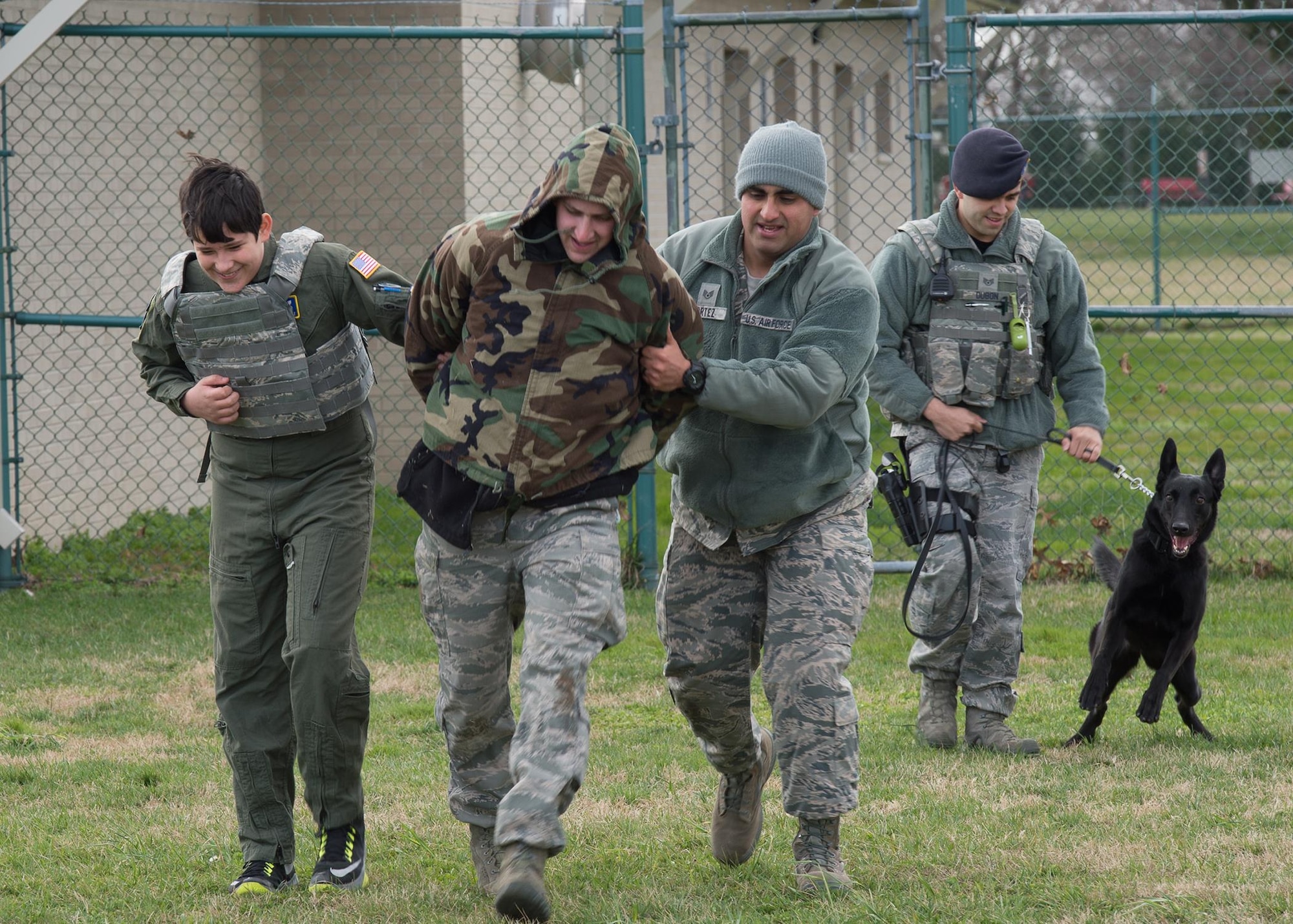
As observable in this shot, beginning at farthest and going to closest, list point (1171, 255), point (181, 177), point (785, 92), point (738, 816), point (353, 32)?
point (1171, 255) < point (785, 92) < point (181, 177) < point (353, 32) < point (738, 816)

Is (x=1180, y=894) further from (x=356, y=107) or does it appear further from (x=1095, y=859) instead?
(x=356, y=107)

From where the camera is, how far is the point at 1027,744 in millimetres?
5422

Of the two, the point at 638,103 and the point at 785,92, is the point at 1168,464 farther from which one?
the point at 785,92

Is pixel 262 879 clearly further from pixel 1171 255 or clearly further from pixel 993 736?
pixel 1171 255

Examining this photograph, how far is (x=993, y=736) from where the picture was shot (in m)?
5.43

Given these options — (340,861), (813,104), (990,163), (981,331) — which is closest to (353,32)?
(990,163)

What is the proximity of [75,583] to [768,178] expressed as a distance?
582 cm

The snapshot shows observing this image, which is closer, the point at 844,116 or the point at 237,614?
the point at 237,614

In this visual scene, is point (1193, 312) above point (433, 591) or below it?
above

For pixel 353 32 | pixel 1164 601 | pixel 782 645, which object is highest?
pixel 353 32

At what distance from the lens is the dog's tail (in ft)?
19.0

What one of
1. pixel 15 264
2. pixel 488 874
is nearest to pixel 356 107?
pixel 15 264

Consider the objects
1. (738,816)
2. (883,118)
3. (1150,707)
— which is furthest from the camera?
(883,118)

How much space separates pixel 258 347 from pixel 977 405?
8.87ft
